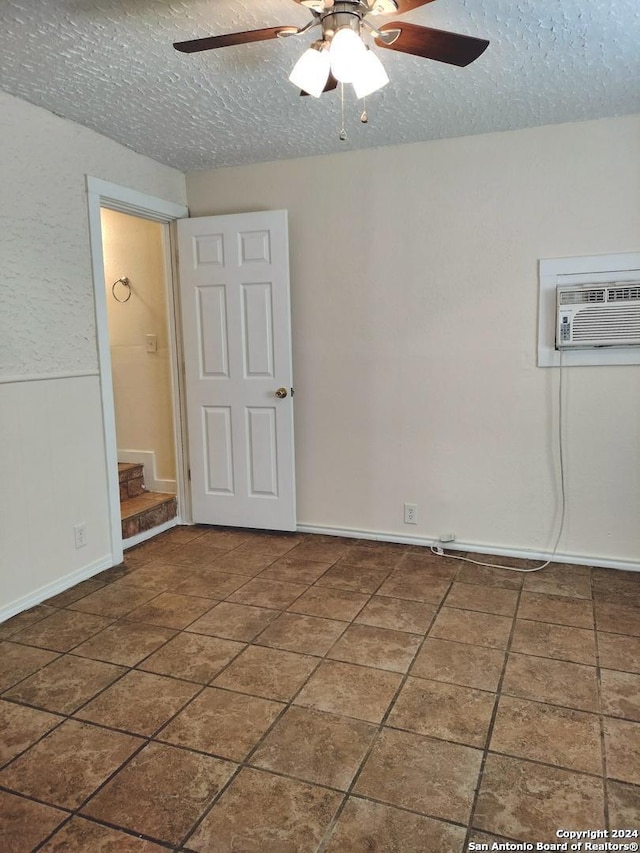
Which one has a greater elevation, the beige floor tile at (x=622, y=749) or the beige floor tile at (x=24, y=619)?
the beige floor tile at (x=24, y=619)

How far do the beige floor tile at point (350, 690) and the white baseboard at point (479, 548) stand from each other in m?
1.41

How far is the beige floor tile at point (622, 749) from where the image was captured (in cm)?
166

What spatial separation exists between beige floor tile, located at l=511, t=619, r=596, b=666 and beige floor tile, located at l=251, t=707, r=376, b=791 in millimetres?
840

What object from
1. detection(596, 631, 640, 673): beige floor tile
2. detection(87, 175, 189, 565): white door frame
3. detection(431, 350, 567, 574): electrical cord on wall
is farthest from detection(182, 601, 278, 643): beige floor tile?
detection(596, 631, 640, 673): beige floor tile

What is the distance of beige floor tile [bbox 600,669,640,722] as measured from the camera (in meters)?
1.94

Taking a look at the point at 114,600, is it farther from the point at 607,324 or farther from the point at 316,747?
the point at 607,324

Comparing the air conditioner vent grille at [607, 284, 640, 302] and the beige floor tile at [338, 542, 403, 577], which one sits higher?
the air conditioner vent grille at [607, 284, 640, 302]

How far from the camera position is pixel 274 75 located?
2395 millimetres

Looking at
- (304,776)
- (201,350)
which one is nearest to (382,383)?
(201,350)

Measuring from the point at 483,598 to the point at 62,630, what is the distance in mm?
1955

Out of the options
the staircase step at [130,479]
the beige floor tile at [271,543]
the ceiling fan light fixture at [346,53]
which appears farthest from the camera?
the staircase step at [130,479]

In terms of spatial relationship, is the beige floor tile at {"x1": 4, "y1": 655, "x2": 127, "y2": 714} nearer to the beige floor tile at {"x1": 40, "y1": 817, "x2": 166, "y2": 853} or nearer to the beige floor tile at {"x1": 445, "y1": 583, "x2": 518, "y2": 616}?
the beige floor tile at {"x1": 40, "y1": 817, "x2": 166, "y2": 853}

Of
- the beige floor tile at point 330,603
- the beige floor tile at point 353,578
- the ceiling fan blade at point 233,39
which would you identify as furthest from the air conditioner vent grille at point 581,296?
the ceiling fan blade at point 233,39

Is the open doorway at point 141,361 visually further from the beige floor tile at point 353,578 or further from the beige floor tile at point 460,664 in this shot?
the beige floor tile at point 460,664
